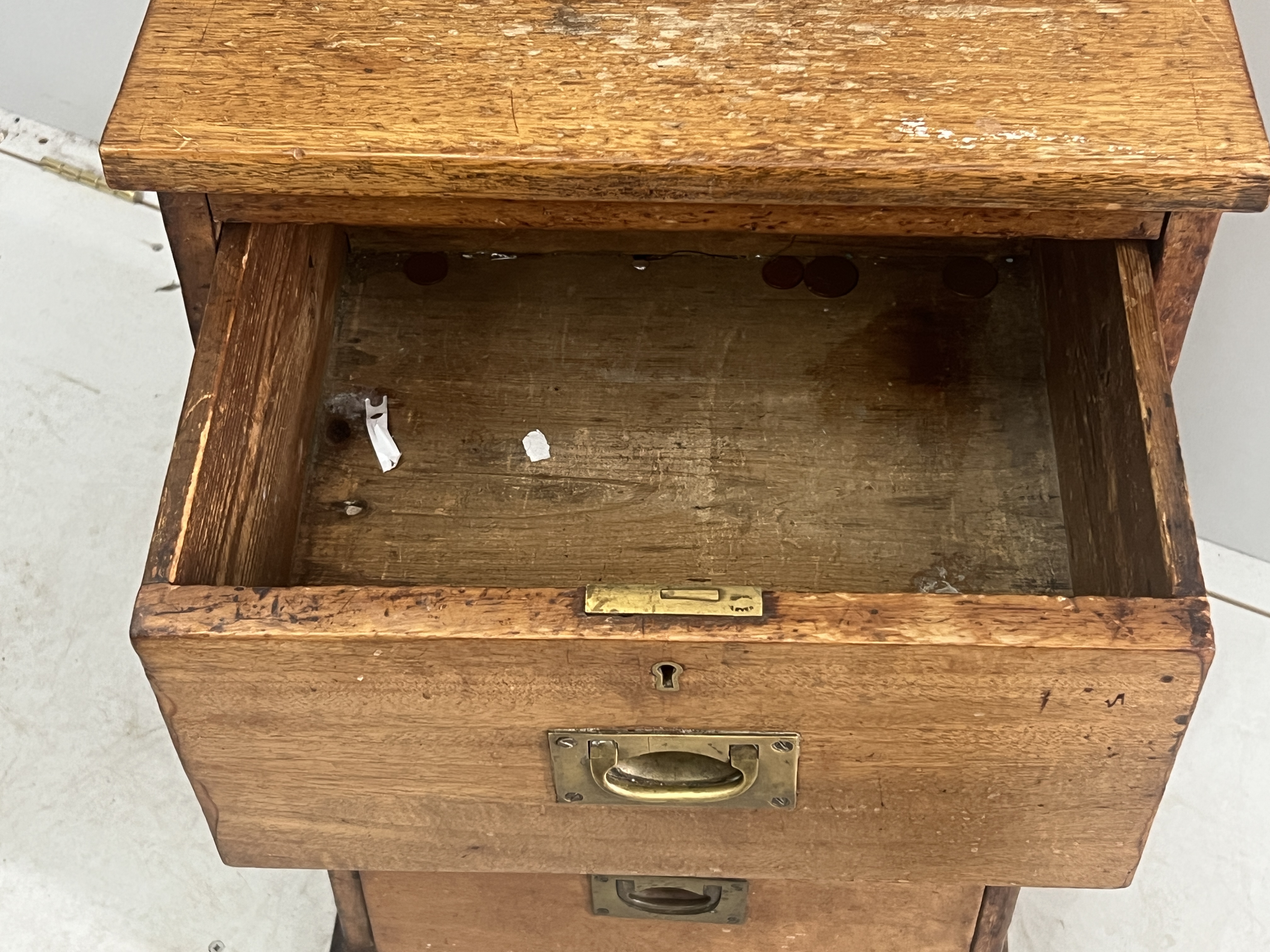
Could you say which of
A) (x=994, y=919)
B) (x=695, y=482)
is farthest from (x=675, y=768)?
(x=994, y=919)

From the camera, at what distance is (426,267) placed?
107 centimetres

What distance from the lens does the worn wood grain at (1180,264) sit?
2.69 ft

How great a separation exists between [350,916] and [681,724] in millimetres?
437

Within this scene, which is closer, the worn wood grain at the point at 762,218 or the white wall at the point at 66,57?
the worn wood grain at the point at 762,218

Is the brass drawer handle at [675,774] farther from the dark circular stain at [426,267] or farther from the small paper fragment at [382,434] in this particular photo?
the dark circular stain at [426,267]

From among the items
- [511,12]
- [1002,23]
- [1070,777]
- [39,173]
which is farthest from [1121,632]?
[39,173]

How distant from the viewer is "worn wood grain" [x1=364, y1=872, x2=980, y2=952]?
1.01 meters

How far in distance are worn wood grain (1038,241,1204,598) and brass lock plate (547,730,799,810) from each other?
0.68ft

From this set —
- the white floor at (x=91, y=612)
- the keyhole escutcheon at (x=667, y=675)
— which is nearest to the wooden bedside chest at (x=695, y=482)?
the keyhole escutcheon at (x=667, y=675)

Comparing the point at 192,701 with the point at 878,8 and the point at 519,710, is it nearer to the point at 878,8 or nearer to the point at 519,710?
the point at 519,710

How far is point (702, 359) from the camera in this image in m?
1.03

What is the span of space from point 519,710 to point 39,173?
44.7 inches

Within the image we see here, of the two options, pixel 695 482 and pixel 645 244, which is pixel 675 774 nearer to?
pixel 695 482

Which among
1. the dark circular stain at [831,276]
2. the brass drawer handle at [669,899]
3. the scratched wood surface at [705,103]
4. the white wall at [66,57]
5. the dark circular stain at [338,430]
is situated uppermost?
the scratched wood surface at [705,103]
